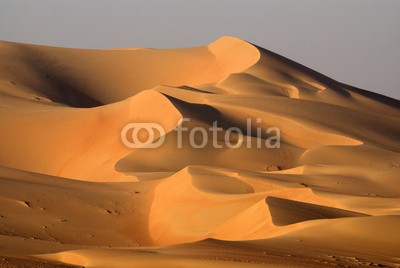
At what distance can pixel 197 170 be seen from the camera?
59.3ft

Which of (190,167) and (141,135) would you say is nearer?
(190,167)

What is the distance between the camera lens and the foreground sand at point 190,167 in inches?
383

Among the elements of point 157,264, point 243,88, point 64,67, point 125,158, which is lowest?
point 157,264

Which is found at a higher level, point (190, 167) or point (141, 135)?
point (141, 135)

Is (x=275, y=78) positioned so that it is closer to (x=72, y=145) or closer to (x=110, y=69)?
(x=110, y=69)

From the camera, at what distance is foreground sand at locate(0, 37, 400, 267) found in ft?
31.9

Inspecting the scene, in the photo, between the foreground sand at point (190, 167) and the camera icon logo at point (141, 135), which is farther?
the camera icon logo at point (141, 135)

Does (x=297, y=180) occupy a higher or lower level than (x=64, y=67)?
lower

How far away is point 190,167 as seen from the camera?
60.0 ft

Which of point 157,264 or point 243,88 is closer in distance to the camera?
point 157,264

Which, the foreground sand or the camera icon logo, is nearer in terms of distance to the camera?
the foreground sand

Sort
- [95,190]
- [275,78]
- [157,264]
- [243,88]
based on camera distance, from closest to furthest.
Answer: [157,264]
[95,190]
[243,88]
[275,78]

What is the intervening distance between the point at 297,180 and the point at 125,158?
7.10 meters

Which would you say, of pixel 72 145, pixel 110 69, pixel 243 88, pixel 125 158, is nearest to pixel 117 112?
pixel 72 145
